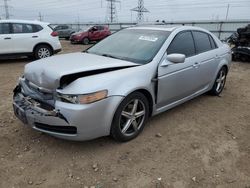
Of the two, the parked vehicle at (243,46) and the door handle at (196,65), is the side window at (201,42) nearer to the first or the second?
the door handle at (196,65)

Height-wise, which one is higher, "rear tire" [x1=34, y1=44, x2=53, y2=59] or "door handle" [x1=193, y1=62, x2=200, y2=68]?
"door handle" [x1=193, y1=62, x2=200, y2=68]

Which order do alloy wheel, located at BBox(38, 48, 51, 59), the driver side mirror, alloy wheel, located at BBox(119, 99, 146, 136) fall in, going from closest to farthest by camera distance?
alloy wheel, located at BBox(119, 99, 146, 136), the driver side mirror, alloy wheel, located at BBox(38, 48, 51, 59)

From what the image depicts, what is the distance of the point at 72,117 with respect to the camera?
114 inches

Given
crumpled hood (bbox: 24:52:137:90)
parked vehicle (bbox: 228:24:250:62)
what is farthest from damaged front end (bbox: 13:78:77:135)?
parked vehicle (bbox: 228:24:250:62)

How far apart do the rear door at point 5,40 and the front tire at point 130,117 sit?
737cm

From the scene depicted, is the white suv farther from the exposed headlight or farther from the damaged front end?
the exposed headlight

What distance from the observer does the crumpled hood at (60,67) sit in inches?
120

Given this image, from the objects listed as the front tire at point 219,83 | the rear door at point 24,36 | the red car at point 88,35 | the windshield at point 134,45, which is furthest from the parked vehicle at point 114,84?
the red car at point 88,35

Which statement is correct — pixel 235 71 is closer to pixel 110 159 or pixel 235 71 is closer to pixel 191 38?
pixel 191 38

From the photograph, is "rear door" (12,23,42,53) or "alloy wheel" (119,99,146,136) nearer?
"alloy wheel" (119,99,146,136)

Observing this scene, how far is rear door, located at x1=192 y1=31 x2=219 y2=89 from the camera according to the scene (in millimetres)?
4703

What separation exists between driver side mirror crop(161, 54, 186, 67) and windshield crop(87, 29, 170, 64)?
0.19m

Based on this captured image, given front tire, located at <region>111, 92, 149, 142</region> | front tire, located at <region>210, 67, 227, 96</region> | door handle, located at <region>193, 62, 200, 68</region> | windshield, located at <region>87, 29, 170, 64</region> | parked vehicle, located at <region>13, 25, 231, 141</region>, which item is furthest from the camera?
front tire, located at <region>210, 67, 227, 96</region>

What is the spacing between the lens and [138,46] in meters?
4.04
